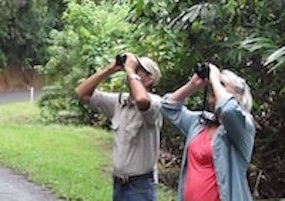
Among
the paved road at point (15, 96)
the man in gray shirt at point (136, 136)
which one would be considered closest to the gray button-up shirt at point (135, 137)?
the man in gray shirt at point (136, 136)

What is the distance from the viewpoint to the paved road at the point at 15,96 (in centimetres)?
3180

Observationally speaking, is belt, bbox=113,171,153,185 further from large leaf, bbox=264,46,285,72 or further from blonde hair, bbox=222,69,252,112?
large leaf, bbox=264,46,285,72

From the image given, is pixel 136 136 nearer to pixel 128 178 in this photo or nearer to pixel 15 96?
pixel 128 178

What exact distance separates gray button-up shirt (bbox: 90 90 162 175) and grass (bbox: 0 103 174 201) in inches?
170

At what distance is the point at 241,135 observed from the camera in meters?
4.06

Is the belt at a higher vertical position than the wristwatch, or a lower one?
lower

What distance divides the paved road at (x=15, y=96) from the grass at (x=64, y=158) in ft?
44.7

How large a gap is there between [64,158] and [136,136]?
25.1 feet

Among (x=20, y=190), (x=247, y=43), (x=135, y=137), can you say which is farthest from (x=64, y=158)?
(x=135, y=137)

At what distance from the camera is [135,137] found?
16.0 feet

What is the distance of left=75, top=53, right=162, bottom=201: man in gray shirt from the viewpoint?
4.82m

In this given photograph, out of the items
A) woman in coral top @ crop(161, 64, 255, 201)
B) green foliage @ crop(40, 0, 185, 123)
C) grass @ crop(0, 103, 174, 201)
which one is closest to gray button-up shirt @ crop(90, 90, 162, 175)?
woman in coral top @ crop(161, 64, 255, 201)

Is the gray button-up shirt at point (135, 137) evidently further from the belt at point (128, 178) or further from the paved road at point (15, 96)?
the paved road at point (15, 96)

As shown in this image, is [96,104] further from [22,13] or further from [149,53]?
[22,13]
